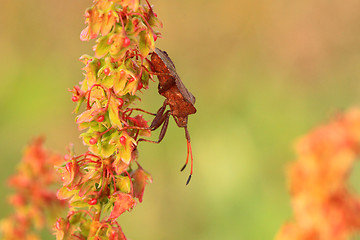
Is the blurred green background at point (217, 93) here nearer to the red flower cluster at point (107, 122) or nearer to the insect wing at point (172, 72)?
the insect wing at point (172, 72)

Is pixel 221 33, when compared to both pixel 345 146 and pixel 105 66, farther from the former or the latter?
pixel 105 66

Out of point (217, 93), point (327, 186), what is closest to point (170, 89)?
point (327, 186)

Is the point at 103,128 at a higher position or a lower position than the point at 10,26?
lower

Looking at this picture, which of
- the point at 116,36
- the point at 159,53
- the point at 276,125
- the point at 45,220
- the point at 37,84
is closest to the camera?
the point at 116,36

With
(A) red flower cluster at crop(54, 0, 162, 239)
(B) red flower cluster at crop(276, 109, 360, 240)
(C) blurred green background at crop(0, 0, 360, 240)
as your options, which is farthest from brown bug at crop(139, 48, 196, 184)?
(C) blurred green background at crop(0, 0, 360, 240)

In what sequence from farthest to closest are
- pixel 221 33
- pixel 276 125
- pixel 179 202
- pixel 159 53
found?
pixel 221 33
pixel 276 125
pixel 179 202
pixel 159 53

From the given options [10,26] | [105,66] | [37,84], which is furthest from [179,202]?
[105,66]

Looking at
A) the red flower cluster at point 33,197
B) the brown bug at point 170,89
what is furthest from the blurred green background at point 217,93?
the brown bug at point 170,89
